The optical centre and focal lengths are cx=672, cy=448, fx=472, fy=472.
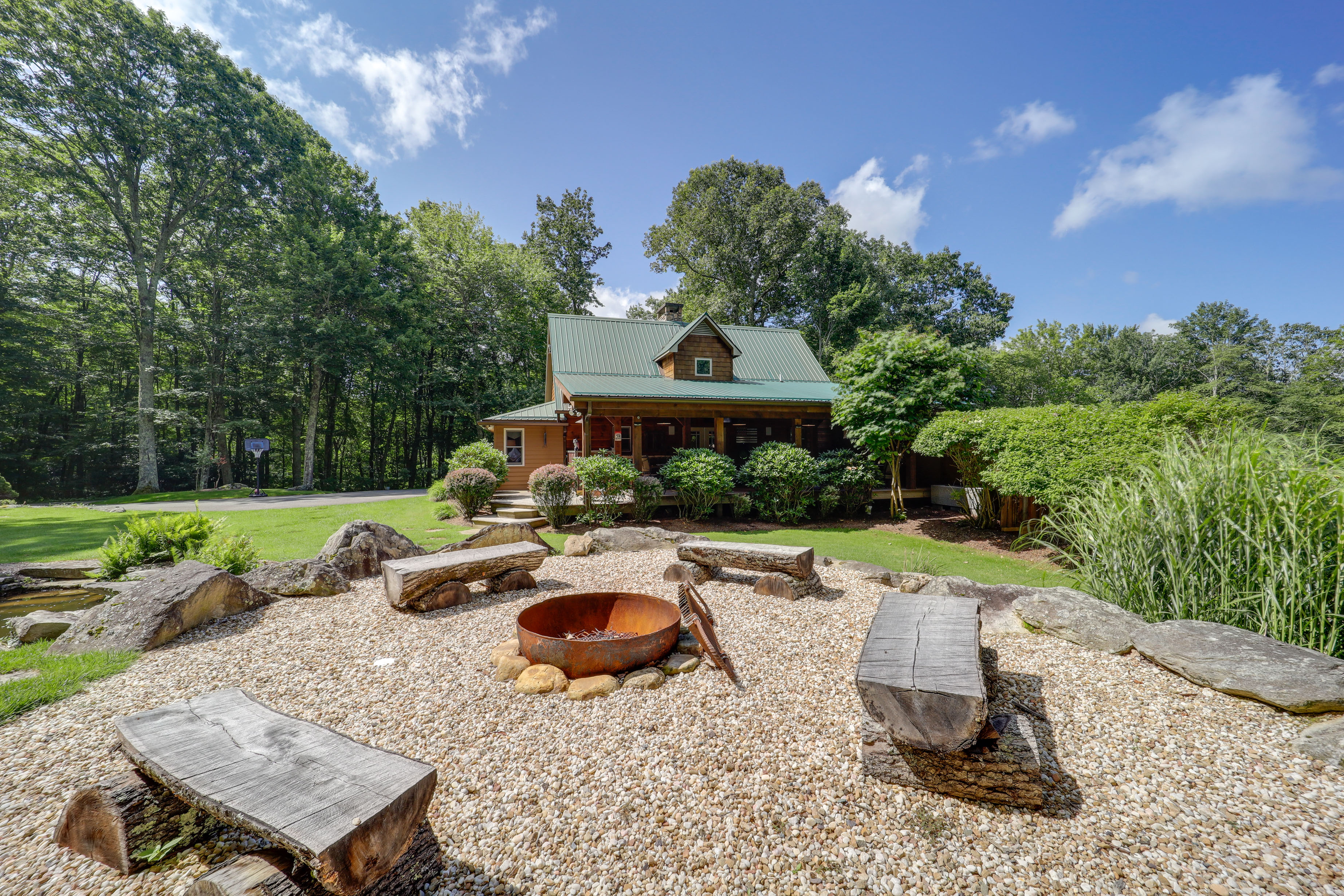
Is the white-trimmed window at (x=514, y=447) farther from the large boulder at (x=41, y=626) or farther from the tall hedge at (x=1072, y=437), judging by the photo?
the tall hedge at (x=1072, y=437)

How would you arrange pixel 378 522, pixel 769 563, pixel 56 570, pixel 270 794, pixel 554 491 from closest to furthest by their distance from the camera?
pixel 270 794 < pixel 769 563 < pixel 56 570 < pixel 378 522 < pixel 554 491

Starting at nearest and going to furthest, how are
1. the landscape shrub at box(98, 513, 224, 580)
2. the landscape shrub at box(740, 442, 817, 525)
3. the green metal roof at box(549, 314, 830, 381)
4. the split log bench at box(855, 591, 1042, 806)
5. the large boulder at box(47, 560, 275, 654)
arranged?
the split log bench at box(855, 591, 1042, 806), the large boulder at box(47, 560, 275, 654), the landscape shrub at box(98, 513, 224, 580), the landscape shrub at box(740, 442, 817, 525), the green metal roof at box(549, 314, 830, 381)

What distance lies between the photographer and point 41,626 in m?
4.46

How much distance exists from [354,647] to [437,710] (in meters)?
1.58

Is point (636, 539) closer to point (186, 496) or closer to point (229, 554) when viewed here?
point (229, 554)

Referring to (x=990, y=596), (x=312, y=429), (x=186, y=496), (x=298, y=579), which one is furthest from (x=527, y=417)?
(x=990, y=596)

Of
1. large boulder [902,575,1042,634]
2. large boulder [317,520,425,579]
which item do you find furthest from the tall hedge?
large boulder [317,520,425,579]

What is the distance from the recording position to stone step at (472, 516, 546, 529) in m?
10.3

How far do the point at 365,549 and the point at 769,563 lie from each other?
17.3 feet

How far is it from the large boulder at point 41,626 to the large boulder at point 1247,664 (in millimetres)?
8954

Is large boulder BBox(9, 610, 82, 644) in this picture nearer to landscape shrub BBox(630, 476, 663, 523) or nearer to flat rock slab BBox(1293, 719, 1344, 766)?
landscape shrub BBox(630, 476, 663, 523)

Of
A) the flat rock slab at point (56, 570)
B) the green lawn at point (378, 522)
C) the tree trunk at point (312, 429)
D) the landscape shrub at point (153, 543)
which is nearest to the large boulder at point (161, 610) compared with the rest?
the landscape shrub at point (153, 543)

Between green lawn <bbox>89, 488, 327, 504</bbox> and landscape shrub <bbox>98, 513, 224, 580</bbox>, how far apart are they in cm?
1200

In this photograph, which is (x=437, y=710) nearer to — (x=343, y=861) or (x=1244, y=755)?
(x=343, y=861)
